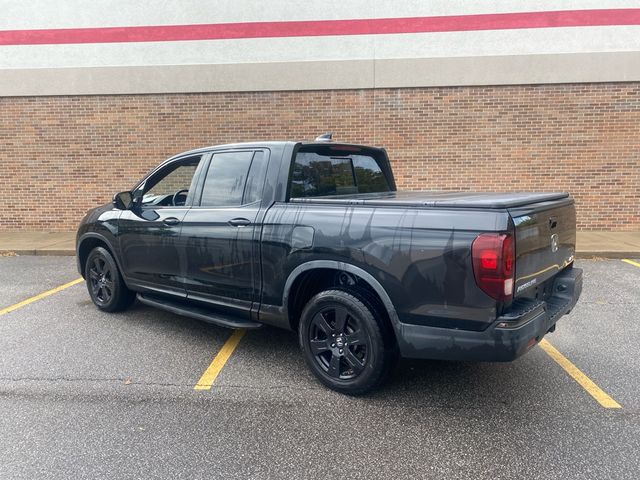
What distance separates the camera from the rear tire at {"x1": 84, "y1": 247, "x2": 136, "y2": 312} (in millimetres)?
4957

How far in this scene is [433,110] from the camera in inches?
381

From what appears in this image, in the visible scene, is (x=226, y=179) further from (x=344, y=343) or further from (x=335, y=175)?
(x=344, y=343)

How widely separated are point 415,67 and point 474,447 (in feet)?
27.8

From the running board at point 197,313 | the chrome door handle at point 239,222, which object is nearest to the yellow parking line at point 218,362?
the running board at point 197,313

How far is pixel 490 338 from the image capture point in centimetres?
266

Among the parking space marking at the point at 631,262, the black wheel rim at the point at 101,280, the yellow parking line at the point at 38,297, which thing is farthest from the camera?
the parking space marking at the point at 631,262

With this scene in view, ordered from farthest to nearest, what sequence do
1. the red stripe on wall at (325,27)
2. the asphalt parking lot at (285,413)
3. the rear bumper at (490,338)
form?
the red stripe on wall at (325,27) < the rear bumper at (490,338) < the asphalt parking lot at (285,413)

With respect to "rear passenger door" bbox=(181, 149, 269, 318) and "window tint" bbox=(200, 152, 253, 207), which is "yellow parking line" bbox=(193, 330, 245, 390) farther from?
"window tint" bbox=(200, 152, 253, 207)

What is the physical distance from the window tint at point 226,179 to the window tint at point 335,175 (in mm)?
467

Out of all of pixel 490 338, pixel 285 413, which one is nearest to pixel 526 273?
pixel 490 338

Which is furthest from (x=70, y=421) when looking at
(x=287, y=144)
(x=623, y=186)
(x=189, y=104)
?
(x=623, y=186)

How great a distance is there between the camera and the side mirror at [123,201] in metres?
4.66

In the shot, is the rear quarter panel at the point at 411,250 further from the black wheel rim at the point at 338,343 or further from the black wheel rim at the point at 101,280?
the black wheel rim at the point at 101,280

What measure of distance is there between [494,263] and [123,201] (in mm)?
3718
